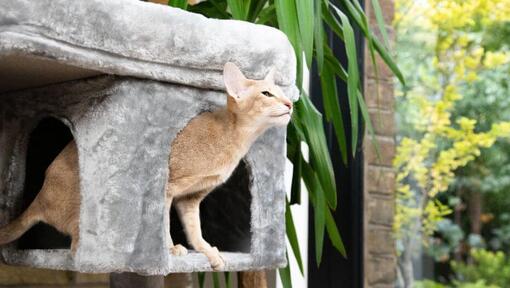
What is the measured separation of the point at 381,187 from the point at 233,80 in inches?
63.3

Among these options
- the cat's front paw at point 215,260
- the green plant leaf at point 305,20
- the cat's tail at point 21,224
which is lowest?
the cat's front paw at point 215,260

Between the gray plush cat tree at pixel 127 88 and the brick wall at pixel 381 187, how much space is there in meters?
1.43

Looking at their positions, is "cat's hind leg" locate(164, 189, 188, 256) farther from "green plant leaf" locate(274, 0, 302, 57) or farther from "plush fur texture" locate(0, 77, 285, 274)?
"green plant leaf" locate(274, 0, 302, 57)

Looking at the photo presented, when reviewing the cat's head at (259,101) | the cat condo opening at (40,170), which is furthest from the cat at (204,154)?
the cat condo opening at (40,170)

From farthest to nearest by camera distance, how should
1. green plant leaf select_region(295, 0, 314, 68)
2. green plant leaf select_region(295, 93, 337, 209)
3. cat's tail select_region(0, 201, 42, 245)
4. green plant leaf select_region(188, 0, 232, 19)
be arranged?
green plant leaf select_region(188, 0, 232, 19) → green plant leaf select_region(295, 93, 337, 209) → green plant leaf select_region(295, 0, 314, 68) → cat's tail select_region(0, 201, 42, 245)

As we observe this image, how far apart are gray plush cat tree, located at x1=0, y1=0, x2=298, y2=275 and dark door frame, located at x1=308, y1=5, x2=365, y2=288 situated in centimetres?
136

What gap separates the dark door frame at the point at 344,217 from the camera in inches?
105

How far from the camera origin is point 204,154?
1255 mm

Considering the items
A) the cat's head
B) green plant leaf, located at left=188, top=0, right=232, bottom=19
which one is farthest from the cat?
green plant leaf, located at left=188, top=0, right=232, bottom=19

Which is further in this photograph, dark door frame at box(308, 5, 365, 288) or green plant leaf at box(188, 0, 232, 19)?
dark door frame at box(308, 5, 365, 288)

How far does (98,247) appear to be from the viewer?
1132 mm

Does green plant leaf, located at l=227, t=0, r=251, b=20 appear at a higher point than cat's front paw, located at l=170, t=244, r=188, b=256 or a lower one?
higher

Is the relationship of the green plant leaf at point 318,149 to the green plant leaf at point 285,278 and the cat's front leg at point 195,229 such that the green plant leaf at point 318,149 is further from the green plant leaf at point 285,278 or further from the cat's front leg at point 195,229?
the cat's front leg at point 195,229

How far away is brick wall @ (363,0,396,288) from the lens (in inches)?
106
